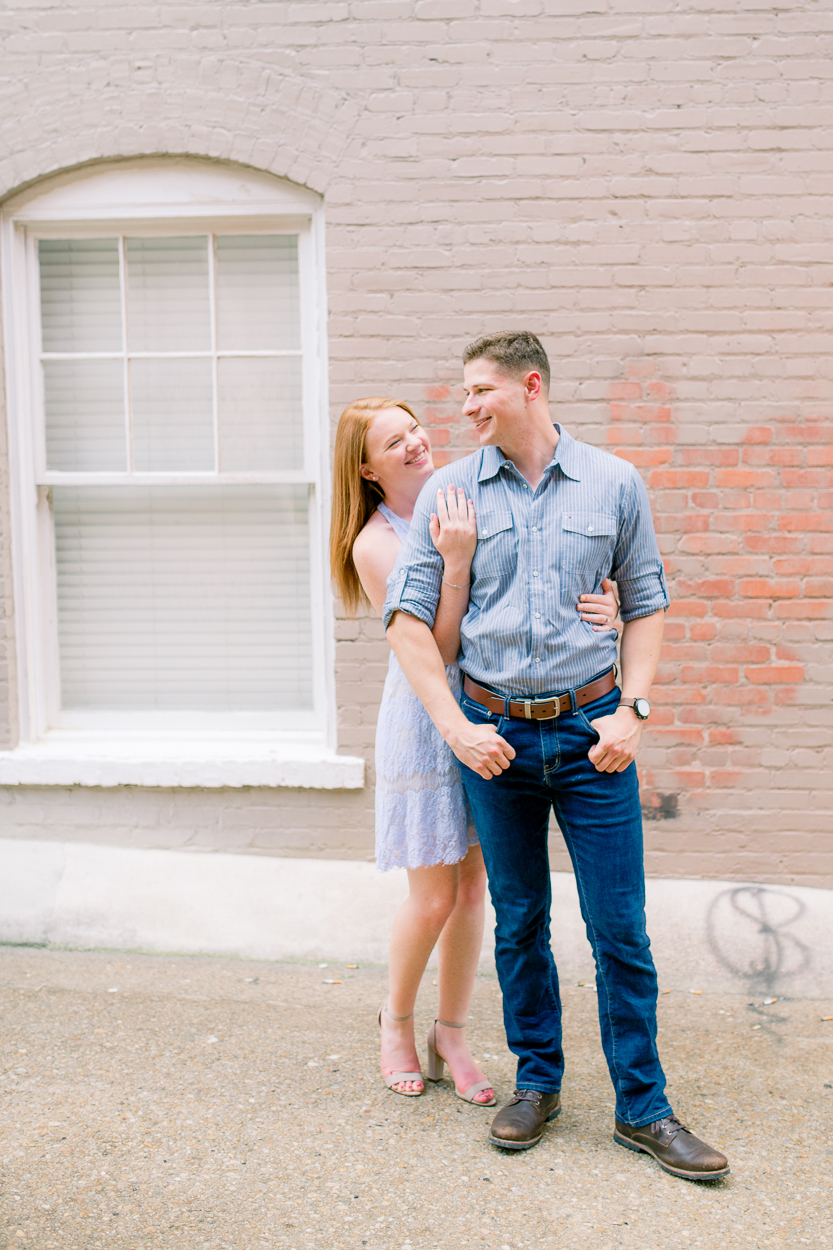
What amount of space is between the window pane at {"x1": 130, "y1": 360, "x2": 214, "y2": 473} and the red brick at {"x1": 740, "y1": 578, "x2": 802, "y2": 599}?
7.10 ft

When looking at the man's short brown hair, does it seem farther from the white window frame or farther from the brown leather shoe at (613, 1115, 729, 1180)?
the brown leather shoe at (613, 1115, 729, 1180)

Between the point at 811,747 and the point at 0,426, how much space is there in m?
3.38

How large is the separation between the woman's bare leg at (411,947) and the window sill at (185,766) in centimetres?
102

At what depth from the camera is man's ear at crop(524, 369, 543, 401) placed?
246 cm

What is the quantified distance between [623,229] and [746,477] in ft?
3.35

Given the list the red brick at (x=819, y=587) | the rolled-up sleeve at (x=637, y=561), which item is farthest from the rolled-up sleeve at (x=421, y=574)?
the red brick at (x=819, y=587)

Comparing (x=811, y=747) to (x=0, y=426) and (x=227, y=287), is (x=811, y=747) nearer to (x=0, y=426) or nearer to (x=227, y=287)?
(x=227, y=287)

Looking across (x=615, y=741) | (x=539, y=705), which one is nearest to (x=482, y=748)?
(x=539, y=705)

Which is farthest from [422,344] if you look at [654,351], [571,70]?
[571,70]

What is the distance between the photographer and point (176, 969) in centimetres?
370

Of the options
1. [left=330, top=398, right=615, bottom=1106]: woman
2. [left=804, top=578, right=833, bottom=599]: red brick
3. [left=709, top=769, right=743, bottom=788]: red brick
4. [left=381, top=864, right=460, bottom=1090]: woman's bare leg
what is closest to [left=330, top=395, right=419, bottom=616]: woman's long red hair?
[left=330, top=398, right=615, bottom=1106]: woman

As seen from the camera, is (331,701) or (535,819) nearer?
(535,819)

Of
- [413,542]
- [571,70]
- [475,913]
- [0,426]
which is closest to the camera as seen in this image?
[413,542]

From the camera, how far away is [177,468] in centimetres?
402
